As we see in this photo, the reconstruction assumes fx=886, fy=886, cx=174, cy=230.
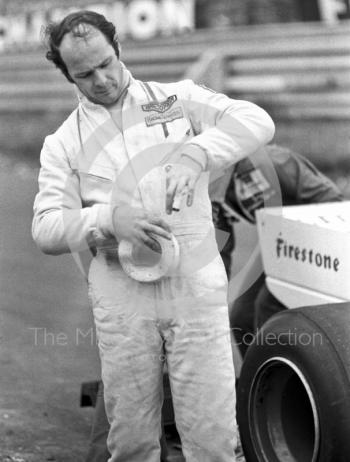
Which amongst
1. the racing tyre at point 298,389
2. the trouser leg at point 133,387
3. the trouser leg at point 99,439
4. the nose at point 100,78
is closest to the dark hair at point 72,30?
the nose at point 100,78

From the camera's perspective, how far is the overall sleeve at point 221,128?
229 cm

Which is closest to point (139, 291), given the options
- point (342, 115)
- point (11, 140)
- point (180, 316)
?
point (180, 316)

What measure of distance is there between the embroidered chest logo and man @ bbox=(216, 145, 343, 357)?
918 mm

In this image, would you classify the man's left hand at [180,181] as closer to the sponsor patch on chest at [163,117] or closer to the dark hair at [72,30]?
the sponsor patch on chest at [163,117]

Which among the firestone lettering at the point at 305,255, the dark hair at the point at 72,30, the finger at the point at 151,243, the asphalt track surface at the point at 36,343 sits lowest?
the asphalt track surface at the point at 36,343

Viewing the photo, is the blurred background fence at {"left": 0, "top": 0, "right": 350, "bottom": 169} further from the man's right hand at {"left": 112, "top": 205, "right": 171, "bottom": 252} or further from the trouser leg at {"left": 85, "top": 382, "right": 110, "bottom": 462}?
the man's right hand at {"left": 112, "top": 205, "right": 171, "bottom": 252}

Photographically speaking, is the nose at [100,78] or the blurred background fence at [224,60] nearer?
the nose at [100,78]

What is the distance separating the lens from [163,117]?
8.03ft

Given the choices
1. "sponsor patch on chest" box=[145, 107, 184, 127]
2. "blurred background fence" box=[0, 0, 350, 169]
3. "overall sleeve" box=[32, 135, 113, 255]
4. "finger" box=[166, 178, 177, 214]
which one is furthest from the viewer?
"blurred background fence" box=[0, 0, 350, 169]

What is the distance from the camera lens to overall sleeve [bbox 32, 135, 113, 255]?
7.63 feet

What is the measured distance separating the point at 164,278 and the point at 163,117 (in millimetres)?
444

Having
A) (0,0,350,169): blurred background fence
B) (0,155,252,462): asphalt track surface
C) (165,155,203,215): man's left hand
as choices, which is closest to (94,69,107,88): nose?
(165,155,203,215): man's left hand

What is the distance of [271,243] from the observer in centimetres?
323

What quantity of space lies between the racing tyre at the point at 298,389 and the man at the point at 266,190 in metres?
0.58
